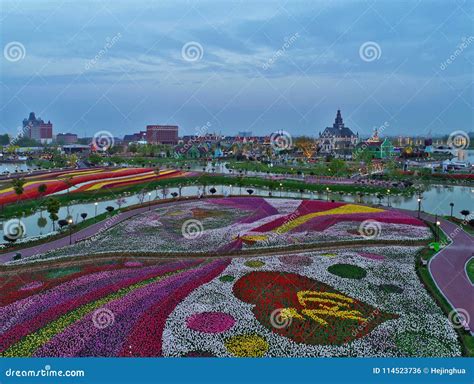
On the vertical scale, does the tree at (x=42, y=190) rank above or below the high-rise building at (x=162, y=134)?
below

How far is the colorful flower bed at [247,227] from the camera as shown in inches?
799

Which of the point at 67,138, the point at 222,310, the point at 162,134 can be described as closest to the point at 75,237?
the point at 222,310

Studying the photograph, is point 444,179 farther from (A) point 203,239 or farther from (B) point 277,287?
(B) point 277,287

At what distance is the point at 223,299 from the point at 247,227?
10.7 m

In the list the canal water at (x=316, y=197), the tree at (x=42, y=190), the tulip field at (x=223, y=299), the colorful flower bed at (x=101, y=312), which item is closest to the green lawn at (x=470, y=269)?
the tulip field at (x=223, y=299)

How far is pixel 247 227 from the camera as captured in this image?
80.0 ft

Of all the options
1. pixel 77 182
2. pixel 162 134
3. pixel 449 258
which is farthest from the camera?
pixel 162 134

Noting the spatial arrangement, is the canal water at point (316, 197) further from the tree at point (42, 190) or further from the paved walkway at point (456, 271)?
the paved walkway at point (456, 271)

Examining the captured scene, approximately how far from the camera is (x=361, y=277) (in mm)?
16125

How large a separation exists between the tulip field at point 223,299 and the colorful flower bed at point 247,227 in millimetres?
174

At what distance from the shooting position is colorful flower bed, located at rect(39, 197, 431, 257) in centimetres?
2030

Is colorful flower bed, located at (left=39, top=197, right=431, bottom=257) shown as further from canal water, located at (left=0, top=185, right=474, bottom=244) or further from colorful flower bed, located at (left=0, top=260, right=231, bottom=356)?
canal water, located at (left=0, top=185, right=474, bottom=244)

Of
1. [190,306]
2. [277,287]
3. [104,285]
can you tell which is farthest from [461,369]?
[104,285]

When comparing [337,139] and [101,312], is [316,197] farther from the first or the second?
[337,139]
